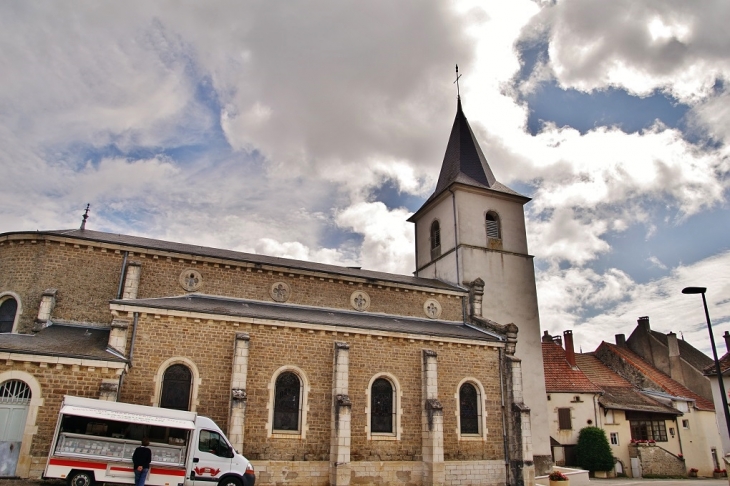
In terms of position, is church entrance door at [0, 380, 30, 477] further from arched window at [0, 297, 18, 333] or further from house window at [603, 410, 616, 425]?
house window at [603, 410, 616, 425]

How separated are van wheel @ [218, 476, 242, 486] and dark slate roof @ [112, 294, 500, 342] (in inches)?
209

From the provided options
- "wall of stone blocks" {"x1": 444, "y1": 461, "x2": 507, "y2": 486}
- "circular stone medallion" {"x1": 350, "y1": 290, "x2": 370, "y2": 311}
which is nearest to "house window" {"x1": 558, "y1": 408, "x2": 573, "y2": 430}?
"wall of stone blocks" {"x1": 444, "y1": 461, "x2": 507, "y2": 486}

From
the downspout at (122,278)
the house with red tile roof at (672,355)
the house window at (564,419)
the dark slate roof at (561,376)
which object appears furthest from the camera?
the house with red tile roof at (672,355)

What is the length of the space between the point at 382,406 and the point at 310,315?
436 cm

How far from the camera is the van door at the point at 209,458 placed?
1320 cm

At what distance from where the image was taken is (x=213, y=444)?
13.6 metres

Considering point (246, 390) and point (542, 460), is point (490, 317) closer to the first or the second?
point (542, 460)

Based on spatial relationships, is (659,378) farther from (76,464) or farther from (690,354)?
(76,464)

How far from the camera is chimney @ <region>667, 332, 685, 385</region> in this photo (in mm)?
40094

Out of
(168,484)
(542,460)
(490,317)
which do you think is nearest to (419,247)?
(490,317)

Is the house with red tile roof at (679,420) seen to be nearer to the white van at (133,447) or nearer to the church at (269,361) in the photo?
the church at (269,361)

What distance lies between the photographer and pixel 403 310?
23.2m

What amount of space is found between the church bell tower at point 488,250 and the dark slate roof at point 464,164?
58 millimetres

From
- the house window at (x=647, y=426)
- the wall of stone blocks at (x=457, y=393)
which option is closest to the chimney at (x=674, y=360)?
the house window at (x=647, y=426)
